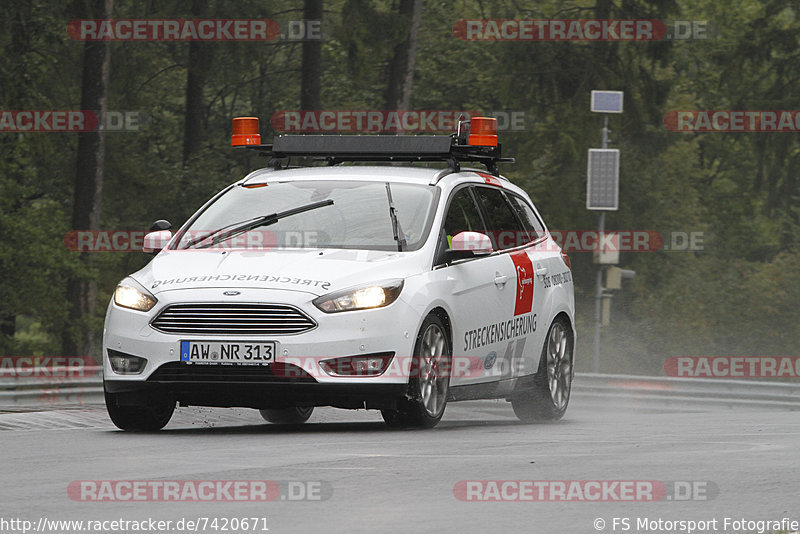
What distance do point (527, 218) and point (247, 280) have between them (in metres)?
3.75

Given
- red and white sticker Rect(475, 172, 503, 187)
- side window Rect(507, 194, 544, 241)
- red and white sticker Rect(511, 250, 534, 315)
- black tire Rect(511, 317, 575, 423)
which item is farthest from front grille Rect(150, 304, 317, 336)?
side window Rect(507, 194, 544, 241)

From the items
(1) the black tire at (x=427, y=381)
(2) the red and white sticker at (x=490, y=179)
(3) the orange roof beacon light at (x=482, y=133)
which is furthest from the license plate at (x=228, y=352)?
(2) the red and white sticker at (x=490, y=179)

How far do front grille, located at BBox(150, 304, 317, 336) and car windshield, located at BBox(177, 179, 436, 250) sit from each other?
1020mm

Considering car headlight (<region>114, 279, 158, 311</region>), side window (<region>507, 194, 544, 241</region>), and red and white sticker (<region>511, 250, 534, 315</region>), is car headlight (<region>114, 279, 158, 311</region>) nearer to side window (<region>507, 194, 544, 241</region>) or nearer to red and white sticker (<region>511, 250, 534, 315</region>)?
red and white sticker (<region>511, 250, 534, 315</region>)

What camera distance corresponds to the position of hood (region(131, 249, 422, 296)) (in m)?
10.4

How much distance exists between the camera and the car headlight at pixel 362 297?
33.8ft

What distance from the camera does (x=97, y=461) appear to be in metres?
8.86

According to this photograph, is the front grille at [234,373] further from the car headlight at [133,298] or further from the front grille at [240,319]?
the car headlight at [133,298]

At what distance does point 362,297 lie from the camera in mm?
10406

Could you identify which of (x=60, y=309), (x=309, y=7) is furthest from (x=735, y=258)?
(x=60, y=309)

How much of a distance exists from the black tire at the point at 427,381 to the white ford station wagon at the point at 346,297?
0.02 m

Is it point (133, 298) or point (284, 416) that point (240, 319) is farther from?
point (284, 416)

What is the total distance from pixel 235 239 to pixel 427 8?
39.1m

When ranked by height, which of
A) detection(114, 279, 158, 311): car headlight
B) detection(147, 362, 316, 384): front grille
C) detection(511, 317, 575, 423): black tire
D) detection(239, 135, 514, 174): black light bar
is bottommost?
detection(511, 317, 575, 423): black tire
